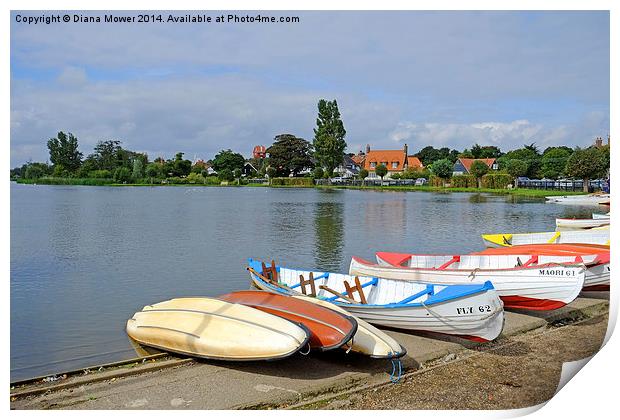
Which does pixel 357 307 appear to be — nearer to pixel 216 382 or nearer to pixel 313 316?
pixel 313 316

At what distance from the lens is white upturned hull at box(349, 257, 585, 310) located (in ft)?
31.8

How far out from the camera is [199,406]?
6438 mm

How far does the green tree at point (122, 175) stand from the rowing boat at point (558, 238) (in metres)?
47.6

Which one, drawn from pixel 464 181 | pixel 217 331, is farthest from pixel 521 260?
pixel 464 181

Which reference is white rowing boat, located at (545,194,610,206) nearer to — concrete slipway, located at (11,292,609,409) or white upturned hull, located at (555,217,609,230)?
white upturned hull, located at (555,217,609,230)

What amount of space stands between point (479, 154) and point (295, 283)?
290 feet

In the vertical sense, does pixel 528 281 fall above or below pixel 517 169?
below

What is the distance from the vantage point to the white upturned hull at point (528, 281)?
382 inches

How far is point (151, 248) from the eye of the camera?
68.2 feet

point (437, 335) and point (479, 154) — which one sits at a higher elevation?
point (479, 154)

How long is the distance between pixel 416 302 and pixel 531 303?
2739mm

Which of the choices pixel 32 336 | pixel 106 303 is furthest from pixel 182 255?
pixel 32 336

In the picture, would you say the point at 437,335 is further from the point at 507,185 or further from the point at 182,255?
the point at 507,185
